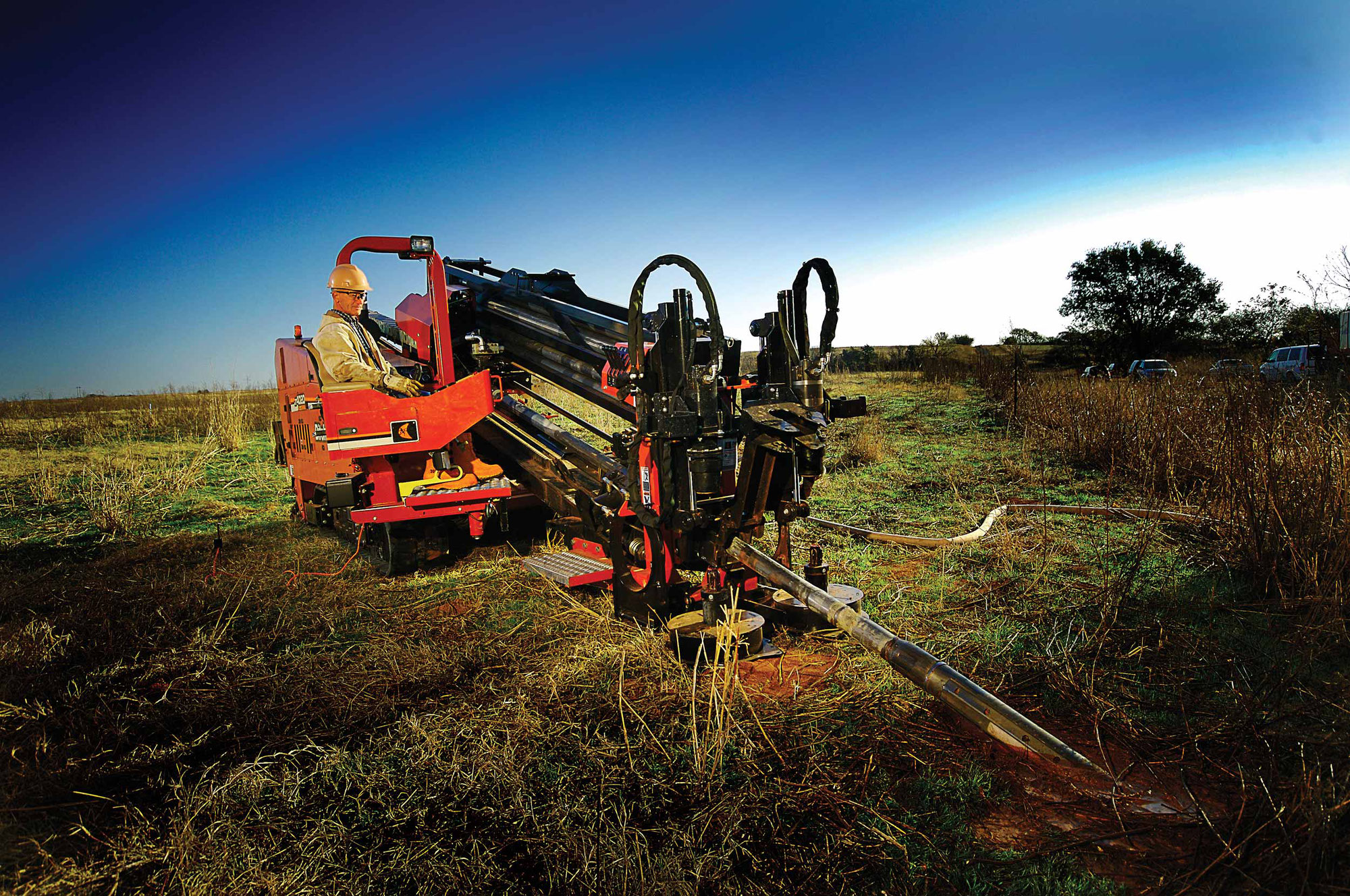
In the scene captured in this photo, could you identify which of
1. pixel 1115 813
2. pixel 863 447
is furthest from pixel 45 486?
pixel 1115 813

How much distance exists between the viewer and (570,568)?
522 cm

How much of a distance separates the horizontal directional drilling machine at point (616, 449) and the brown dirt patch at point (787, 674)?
0.09 meters

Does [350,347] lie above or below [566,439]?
above

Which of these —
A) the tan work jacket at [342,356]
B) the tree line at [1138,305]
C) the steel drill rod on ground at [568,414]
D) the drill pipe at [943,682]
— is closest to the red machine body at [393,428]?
the tan work jacket at [342,356]

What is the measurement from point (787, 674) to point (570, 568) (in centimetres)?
212

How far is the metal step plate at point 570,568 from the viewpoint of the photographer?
484cm

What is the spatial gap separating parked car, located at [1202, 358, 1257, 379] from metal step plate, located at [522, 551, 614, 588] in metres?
5.16

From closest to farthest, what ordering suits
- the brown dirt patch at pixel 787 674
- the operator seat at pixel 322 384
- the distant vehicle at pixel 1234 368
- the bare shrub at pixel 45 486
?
the brown dirt patch at pixel 787 674, the distant vehicle at pixel 1234 368, the operator seat at pixel 322 384, the bare shrub at pixel 45 486

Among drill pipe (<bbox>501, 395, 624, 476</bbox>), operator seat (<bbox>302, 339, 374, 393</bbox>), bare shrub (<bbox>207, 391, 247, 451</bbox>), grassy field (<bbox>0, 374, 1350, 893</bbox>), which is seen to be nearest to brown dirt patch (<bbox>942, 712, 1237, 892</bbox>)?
grassy field (<bbox>0, 374, 1350, 893</bbox>)

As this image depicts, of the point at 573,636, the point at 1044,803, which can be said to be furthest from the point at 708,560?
the point at 1044,803

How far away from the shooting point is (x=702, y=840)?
2307mm

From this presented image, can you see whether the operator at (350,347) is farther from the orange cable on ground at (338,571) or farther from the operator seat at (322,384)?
the orange cable on ground at (338,571)

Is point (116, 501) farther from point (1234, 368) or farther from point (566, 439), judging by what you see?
point (1234, 368)

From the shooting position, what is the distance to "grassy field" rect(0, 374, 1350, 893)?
217 centimetres
